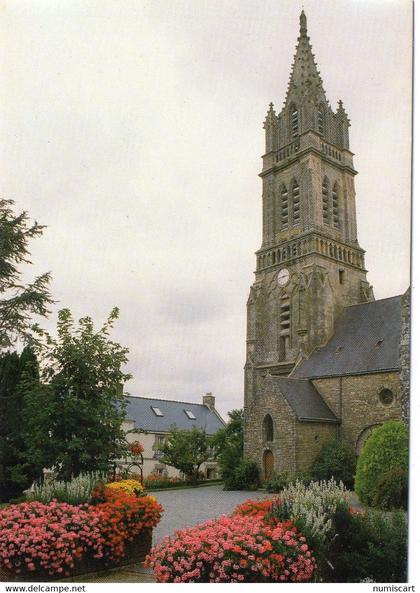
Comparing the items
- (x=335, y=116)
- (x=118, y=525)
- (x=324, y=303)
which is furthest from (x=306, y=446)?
(x=335, y=116)

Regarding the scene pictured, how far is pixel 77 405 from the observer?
12.3 meters

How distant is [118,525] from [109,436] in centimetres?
257

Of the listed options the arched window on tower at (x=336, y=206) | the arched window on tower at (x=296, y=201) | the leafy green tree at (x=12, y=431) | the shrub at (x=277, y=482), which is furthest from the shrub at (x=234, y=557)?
the arched window on tower at (x=336, y=206)

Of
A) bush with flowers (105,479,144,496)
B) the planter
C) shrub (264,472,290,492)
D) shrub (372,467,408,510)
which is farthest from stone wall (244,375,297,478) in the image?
the planter

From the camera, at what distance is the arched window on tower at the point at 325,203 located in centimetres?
4369

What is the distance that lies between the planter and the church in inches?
765

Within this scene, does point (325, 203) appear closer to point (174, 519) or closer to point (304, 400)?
point (304, 400)

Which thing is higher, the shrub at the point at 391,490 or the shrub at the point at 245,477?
the shrub at the point at 391,490

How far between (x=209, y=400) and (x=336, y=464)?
32881mm

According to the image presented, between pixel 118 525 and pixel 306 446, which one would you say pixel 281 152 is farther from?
pixel 118 525

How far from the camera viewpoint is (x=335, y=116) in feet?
159

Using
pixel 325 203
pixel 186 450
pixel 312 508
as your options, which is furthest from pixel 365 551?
pixel 325 203

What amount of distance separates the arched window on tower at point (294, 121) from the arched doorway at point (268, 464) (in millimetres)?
28015

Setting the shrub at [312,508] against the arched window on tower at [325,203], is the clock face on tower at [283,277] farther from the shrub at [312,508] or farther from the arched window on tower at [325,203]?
the shrub at [312,508]
